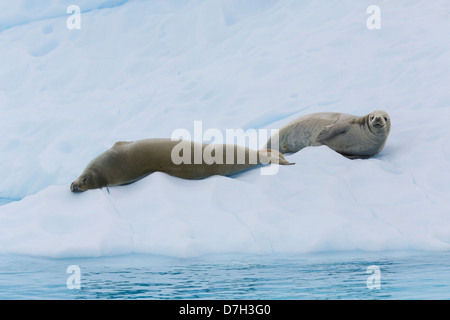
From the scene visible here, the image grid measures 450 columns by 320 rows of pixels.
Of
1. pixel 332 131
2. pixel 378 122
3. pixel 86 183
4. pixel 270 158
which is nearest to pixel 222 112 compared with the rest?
pixel 332 131

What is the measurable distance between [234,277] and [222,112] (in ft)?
18.3

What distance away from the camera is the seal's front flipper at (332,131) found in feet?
17.5

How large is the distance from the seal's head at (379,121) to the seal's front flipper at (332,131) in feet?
0.76

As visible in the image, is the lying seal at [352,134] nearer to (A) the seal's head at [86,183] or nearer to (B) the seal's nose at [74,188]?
(A) the seal's head at [86,183]

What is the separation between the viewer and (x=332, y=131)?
5332 millimetres

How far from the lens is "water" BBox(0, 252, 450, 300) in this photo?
8.64 feet

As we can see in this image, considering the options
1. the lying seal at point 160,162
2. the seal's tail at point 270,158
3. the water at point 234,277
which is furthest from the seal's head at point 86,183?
the seal's tail at point 270,158

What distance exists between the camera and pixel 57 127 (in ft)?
29.5

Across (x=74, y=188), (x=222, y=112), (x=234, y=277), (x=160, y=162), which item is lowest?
(x=234, y=277)

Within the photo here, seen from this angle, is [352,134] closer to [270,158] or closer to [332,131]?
[332,131]

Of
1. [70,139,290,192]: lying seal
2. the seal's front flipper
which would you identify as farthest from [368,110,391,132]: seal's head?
[70,139,290,192]: lying seal

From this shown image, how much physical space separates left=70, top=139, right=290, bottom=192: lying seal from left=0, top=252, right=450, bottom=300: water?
Answer: 966mm
